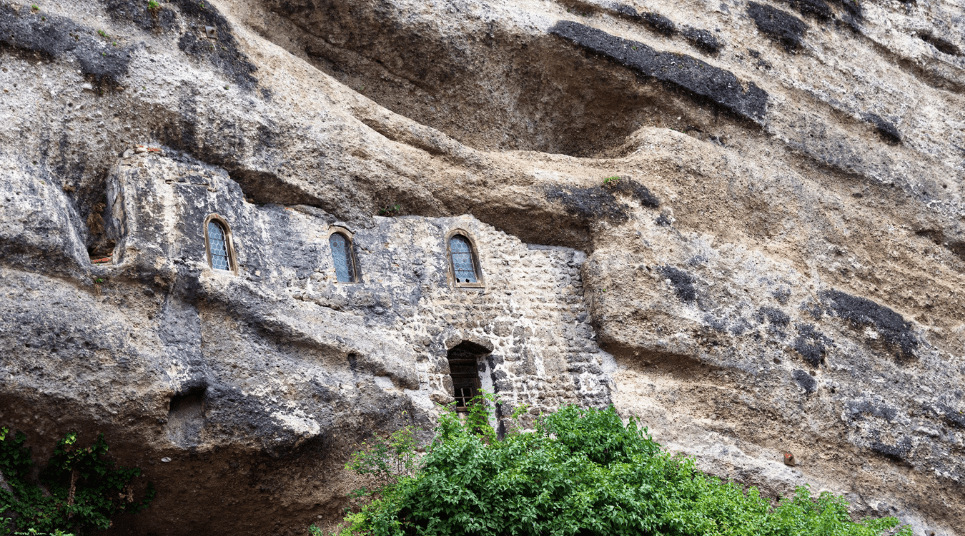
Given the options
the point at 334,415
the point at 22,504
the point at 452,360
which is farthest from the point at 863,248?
the point at 22,504

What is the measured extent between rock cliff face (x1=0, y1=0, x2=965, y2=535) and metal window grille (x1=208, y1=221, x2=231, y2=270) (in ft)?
0.53

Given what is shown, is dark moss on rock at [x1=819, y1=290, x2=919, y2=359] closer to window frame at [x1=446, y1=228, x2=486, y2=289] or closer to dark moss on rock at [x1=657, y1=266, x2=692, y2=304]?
dark moss on rock at [x1=657, y1=266, x2=692, y2=304]

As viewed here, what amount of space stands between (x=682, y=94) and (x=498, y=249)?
18.0ft

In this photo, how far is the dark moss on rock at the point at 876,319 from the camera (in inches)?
672

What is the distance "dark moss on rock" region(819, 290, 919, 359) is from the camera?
672 inches

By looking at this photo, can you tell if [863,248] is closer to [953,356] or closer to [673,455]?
[953,356]

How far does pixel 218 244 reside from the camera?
13.4m

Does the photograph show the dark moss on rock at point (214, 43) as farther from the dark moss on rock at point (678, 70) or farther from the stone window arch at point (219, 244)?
the dark moss on rock at point (678, 70)

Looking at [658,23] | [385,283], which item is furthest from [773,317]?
[658,23]

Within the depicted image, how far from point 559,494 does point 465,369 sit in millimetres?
3767

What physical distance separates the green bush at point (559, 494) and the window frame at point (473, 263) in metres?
3.03

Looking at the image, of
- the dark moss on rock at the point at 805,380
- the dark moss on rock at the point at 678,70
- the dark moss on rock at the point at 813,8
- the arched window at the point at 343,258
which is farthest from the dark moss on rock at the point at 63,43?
the dark moss on rock at the point at 813,8

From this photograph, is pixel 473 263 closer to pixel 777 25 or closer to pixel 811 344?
pixel 811 344

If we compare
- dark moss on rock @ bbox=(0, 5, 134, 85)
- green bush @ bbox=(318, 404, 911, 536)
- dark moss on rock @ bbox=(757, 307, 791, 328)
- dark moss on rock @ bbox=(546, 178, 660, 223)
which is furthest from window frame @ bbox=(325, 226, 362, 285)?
dark moss on rock @ bbox=(757, 307, 791, 328)
